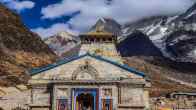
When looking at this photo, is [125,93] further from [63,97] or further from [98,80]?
[63,97]

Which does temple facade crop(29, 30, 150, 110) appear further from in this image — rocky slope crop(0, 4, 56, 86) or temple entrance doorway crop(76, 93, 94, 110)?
rocky slope crop(0, 4, 56, 86)

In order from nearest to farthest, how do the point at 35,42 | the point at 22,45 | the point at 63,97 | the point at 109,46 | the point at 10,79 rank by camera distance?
1. the point at 63,97
2. the point at 109,46
3. the point at 10,79
4. the point at 22,45
5. the point at 35,42

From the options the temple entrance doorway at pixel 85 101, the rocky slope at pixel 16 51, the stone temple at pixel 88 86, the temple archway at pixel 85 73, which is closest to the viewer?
the stone temple at pixel 88 86

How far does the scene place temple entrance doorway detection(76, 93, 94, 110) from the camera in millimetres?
44647

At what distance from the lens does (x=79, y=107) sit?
44.4m

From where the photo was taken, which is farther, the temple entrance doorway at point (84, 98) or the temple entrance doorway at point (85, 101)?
the temple entrance doorway at point (85, 101)

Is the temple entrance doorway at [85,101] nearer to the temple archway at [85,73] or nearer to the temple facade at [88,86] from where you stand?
the temple facade at [88,86]

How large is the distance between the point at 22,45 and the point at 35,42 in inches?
437

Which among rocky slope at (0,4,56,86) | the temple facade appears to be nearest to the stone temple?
the temple facade

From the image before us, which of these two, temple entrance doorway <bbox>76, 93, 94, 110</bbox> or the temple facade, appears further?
temple entrance doorway <bbox>76, 93, 94, 110</bbox>

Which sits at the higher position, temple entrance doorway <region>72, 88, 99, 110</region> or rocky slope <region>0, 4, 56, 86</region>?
rocky slope <region>0, 4, 56, 86</region>

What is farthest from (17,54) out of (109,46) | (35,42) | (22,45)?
(109,46)

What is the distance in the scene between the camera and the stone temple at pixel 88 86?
4331cm

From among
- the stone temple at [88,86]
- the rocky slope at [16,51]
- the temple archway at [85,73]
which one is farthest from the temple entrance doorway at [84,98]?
the rocky slope at [16,51]
